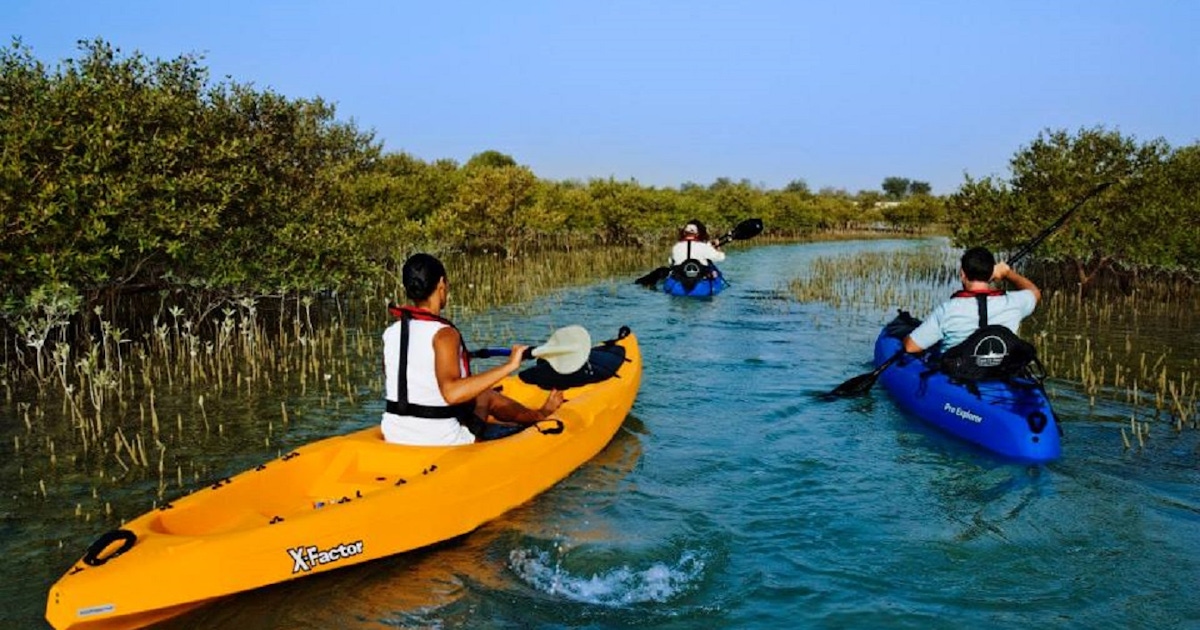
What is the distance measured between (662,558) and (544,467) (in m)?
1.26

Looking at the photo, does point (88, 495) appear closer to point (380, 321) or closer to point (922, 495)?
point (922, 495)

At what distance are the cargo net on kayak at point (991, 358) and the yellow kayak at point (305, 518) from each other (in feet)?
11.4

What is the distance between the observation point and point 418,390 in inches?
207

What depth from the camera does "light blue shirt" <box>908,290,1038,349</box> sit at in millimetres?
7285

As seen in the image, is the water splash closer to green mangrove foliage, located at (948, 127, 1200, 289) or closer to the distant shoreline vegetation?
the distant shoreline vegetation

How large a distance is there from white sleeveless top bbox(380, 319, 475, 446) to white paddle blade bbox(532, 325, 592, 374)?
2.36ft

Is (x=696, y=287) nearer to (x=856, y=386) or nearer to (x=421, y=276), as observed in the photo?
(x=856, y=386)

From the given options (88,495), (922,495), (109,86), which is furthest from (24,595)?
(109,86)

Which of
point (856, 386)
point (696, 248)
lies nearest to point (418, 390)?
point (856, 386)

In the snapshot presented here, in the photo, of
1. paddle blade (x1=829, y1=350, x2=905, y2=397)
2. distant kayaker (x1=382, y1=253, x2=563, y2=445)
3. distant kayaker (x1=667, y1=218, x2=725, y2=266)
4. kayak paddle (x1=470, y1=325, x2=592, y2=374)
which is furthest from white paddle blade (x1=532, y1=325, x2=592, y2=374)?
distant kayaker (x1=667, y1=218, x2=725, y2=266)

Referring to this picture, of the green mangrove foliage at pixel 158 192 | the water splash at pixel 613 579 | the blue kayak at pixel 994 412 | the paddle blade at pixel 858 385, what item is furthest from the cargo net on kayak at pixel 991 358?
the green mangrove foliage at pixel 158 192

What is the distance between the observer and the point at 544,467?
231 inches

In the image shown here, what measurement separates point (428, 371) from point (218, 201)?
22.0 ft

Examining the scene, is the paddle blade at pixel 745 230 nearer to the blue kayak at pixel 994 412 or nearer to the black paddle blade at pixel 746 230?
the black paddle blade at pixel 746 230
